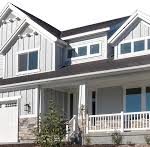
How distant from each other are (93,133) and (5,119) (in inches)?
245

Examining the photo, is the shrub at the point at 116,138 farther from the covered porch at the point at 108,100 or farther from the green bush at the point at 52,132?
the green bush at the point at 52,132

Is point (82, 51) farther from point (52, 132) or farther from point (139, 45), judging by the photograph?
point (52, 132)

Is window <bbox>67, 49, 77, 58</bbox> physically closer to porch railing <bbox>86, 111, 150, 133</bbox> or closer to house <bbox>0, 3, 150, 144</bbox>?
house <bbox>0, 3, 150, 144</bbox>

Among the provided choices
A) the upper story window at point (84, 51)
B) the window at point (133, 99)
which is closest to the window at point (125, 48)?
the upper story window at point (84, 51)

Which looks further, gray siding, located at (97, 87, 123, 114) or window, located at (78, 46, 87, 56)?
window, located at (78, 46, 87, 56)

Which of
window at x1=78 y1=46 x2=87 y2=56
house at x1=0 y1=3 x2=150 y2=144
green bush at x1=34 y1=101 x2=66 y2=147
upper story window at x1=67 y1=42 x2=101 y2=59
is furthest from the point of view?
window at x1=78 y1=46 x2=87 y2=56

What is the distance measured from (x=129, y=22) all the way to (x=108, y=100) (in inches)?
171

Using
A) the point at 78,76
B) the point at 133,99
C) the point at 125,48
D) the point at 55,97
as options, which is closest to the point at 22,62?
the point at 55,97

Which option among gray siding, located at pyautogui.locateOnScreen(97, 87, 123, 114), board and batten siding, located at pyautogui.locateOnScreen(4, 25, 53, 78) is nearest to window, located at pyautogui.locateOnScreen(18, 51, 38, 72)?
board and batten siding, located at pyautogui.locateOnScreen(4, 25, 53, 78)

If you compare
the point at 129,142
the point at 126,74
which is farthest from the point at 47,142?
the point at 126,74

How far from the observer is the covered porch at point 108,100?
1969 centimetres

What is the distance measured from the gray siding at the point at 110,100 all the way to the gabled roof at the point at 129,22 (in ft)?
8.85

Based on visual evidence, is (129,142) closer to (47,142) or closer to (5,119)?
(47,142)

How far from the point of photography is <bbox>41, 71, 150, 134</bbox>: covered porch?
1969 centimetres
